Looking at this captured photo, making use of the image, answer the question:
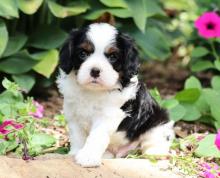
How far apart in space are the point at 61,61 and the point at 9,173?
0.96 metres

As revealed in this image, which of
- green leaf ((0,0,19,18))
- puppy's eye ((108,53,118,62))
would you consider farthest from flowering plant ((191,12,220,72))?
puppy's eye ((108,53,118,62))

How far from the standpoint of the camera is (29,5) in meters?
6.77

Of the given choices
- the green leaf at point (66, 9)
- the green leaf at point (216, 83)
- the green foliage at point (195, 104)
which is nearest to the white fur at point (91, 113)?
the green foliage at point (195, 104)

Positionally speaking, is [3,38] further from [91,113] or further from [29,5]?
[91,113]

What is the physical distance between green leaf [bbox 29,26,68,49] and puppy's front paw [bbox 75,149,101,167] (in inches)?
113

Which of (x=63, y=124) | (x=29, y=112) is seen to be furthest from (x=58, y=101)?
(x=29, y=112)

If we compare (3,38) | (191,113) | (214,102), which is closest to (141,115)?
(214,102)

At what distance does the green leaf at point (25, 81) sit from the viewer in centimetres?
700

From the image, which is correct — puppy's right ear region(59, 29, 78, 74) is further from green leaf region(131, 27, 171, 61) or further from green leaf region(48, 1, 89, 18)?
green leaf region(131, 27, 171, 61)

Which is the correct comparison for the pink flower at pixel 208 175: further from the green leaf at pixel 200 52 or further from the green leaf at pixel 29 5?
the green leaf at pixel 200 52

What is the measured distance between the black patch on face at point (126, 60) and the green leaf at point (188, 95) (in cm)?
198

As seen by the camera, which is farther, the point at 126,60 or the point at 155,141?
the point at 155,141

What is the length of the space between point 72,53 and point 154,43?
11.1 ft

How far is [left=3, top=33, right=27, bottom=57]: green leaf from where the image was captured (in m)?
7.00
